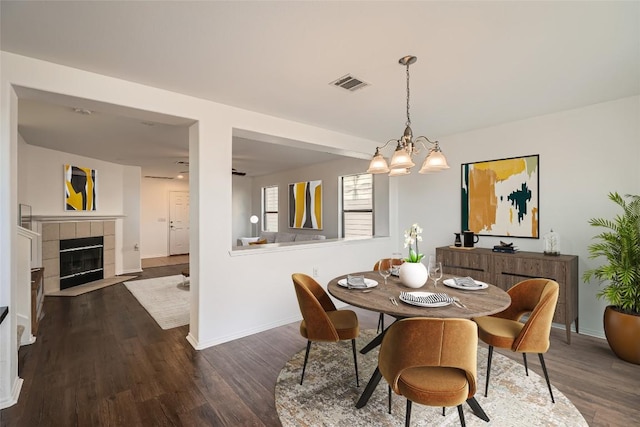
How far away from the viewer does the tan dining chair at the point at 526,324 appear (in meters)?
2.01

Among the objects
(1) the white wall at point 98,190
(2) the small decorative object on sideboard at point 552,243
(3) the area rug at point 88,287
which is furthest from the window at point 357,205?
(1) the white wall at point 98,190

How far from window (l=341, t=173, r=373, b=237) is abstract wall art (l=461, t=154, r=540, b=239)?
1.78 m

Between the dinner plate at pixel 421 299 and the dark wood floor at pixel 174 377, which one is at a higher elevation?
the dinner plate at pixel 421 299

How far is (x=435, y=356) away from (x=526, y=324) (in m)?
0.97

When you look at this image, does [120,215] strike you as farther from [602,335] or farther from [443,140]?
[602,335]

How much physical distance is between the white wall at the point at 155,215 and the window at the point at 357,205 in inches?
227

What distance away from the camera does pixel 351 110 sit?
11.0 ft

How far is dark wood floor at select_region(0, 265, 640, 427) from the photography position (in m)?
1.98

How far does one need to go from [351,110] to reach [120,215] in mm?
5751

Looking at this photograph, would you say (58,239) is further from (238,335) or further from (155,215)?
(238,335)

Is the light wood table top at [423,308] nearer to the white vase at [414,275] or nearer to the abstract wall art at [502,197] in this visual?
the white vase at [414,275]

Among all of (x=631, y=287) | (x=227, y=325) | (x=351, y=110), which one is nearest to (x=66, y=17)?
(x=351, y=110)

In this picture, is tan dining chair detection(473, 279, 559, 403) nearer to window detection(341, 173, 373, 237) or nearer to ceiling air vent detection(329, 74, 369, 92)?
ceiling air vent detection(329, 74, 369, 92)

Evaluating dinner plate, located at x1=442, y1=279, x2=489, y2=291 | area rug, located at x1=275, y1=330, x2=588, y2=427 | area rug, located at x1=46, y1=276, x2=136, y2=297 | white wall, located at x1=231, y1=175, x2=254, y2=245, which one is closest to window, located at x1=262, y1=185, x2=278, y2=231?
white wall, located at x1=231, y1=175, x2=254, y2=245
